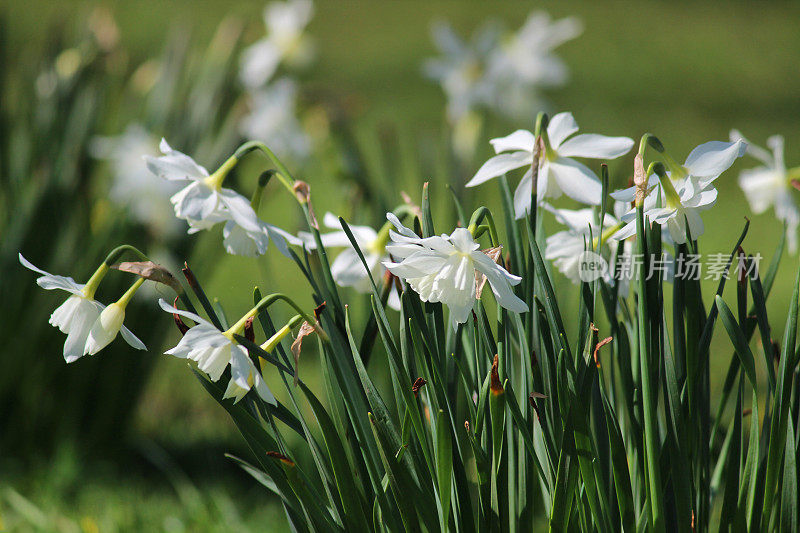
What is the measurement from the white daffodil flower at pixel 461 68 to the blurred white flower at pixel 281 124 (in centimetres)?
54

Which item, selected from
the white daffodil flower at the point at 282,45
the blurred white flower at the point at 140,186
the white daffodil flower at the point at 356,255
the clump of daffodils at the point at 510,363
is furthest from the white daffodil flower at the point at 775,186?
the white daffodil flower at the point at 282,45

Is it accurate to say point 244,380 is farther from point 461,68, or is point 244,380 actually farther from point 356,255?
point 461,68

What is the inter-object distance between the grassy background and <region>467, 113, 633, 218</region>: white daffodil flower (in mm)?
425

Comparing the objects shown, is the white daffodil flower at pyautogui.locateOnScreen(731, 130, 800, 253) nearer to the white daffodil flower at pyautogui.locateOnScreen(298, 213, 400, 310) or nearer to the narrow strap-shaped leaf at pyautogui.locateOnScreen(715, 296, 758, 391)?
the narrow strap-shaped leaf at pyautogui.locateOnScreen(715, 296, 758, 391)

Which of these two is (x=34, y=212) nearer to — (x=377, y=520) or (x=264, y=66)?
(x=264, y=66)

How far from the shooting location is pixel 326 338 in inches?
34.8

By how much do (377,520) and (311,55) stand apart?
8.35ft

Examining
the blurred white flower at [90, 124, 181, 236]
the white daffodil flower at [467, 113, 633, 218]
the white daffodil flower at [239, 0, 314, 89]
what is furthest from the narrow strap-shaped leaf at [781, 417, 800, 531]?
the white daffodil flower at [239, 0, 314, 89]

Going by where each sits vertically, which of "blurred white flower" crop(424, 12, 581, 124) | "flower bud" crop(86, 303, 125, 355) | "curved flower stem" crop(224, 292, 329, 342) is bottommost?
"flower bud" crop(86, 303, 125, 355)

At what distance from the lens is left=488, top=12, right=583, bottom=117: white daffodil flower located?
2695mm

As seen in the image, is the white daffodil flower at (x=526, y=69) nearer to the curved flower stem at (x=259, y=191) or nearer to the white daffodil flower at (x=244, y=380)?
the curved flower stem at (x=259, y=191)

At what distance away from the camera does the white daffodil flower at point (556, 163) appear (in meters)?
0.97

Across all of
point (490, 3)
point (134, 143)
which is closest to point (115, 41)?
point (134, 143)

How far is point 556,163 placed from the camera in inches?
38.9
